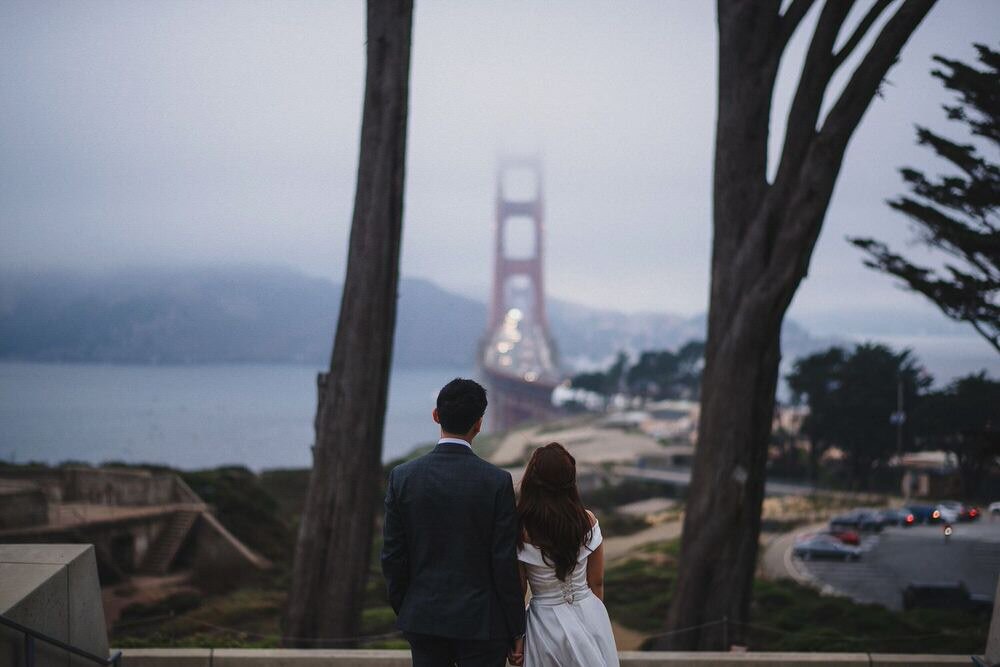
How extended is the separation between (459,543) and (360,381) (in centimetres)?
289

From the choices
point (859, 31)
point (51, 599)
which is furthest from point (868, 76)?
point (51, 599)

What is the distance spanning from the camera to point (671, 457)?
27.7 meters

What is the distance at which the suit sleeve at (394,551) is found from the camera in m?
2.15

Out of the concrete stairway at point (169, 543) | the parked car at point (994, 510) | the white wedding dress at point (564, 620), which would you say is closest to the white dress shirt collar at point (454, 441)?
the white wedding dress at point (564, 620)

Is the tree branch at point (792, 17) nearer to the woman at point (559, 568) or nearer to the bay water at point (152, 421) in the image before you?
the woman at point (559, 568)

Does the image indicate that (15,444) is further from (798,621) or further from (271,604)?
(798,621)

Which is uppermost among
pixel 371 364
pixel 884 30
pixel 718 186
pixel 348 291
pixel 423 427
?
pixel 884 30

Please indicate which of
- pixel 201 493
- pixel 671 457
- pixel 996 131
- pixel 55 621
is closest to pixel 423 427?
pixel 671 457

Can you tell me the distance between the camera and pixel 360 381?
4.91 meters

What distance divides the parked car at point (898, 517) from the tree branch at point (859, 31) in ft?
22.9

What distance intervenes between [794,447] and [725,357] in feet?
42.1

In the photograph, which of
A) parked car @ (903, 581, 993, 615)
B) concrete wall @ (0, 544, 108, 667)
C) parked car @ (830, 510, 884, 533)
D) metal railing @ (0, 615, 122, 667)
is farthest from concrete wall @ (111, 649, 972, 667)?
parked car @ (830, 510, 884, 533)

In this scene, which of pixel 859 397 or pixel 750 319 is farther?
pixel 859 397

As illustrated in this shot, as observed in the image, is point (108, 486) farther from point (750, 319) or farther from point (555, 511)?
point (555, 511)
